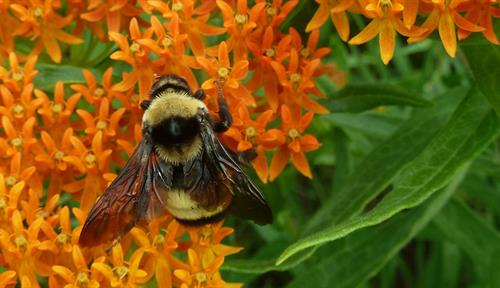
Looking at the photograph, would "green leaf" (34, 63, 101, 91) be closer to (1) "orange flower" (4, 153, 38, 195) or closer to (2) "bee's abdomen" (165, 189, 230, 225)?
(1) "orange flower" (4, 153, 38, 195)

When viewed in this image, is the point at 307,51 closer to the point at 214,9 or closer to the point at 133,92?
the point at 214,9

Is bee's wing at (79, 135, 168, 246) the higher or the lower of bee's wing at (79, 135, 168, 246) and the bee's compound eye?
the lower

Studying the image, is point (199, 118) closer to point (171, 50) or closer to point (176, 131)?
point (176, 131)

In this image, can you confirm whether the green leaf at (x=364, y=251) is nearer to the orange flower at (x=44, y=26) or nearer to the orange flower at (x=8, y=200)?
the orange flower at (x=8, y=200)

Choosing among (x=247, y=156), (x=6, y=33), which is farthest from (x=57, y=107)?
(x=247, y=156)

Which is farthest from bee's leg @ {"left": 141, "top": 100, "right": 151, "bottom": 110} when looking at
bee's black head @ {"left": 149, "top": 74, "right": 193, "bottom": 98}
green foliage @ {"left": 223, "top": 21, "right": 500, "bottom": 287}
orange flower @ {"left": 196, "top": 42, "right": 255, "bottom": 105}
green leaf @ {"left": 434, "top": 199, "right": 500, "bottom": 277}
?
green leaf @ {"left": 434, "top": 199, "right": 500, "bottom": 277}

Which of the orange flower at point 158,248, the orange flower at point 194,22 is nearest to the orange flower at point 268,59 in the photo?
the orange flower at point 194,22
